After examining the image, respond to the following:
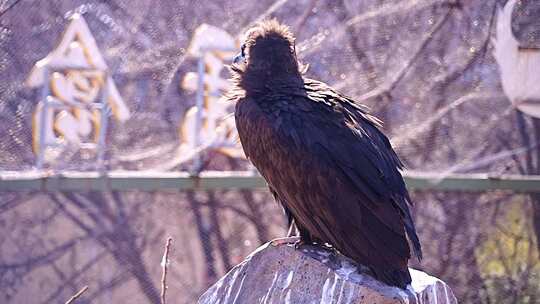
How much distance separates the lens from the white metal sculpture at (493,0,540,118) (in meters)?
5.95

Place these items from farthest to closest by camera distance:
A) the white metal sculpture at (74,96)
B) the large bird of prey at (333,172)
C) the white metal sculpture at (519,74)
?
the white metal sculpture at (519,74) → the white metal sculpture at (74,96) → the large bird of prey at (333,172)

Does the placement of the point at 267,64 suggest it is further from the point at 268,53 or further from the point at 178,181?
the point at 178,181

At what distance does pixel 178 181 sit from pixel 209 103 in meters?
0.48

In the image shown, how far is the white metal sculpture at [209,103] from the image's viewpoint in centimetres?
577

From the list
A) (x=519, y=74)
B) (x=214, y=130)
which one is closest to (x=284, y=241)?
(x=214, y=130)

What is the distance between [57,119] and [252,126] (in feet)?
7.40

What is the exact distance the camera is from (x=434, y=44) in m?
5.97

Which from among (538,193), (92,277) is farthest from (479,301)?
(92,277)

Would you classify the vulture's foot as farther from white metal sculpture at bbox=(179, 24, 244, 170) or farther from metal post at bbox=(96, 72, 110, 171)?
metal post at bbox=(96, 72, 110, 171)

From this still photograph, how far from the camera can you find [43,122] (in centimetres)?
572

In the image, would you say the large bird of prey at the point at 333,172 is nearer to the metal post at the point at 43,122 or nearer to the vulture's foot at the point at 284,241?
the vulture's foot at the point at 284,241

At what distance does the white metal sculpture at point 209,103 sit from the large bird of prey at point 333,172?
1854mm

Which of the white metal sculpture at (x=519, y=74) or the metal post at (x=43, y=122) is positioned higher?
the metal post at (x=43, y=122)

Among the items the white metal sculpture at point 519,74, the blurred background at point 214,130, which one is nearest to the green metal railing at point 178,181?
the blurred background at point 214,130
